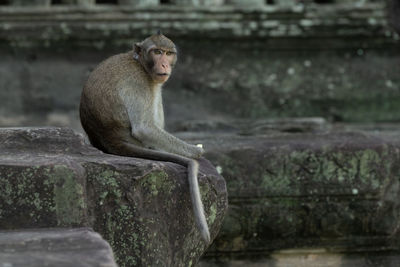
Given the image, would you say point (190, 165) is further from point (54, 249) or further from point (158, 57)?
point (54, 249)

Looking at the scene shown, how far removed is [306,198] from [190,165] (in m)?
1.52

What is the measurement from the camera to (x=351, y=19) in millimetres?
6289

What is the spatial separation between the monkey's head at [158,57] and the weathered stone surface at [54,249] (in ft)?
3.84

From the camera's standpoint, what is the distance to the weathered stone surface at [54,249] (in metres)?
2.41

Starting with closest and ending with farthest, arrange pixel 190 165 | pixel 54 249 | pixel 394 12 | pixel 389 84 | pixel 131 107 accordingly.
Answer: pixel 54 249 < pixel 190 165 < pixel 131 107 < pixel 394 12 < pixel 389 84

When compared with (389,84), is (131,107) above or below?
above

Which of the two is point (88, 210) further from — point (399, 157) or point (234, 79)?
point (234, 79)

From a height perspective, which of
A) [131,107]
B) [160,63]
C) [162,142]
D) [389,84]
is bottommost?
[389,84]

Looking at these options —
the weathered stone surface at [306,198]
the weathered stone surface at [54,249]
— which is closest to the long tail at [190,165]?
the weathered stone surface at [54,249]

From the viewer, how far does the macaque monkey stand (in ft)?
12.4

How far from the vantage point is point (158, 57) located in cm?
384

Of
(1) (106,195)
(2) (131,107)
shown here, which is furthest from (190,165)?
(2) (131,107)

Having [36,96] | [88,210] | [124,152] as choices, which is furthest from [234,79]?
[88,210]

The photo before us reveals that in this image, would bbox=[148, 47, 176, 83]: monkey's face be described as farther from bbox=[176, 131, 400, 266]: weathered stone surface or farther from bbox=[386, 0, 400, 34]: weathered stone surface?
bbox=[386, 0, 400, 34]: weathered stone surface
